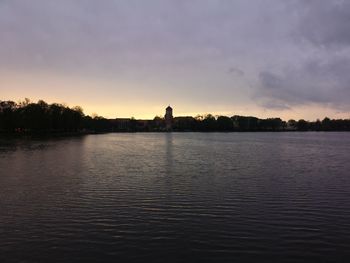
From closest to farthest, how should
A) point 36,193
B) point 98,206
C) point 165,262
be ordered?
point 165,262
point 98,206
point 36,193

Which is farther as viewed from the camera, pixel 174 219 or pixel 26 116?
pixel 26 116

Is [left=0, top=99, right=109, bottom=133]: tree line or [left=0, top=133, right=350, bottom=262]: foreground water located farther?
[left=0, top=99, right=109, bottom=133]: tree line

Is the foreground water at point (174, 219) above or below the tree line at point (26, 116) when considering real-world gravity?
below

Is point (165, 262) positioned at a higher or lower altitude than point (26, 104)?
lower

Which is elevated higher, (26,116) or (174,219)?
(26,116)

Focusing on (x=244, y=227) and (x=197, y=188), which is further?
(x=197, y=188)

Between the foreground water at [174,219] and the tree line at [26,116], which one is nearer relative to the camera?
the foreground water at [174,219]

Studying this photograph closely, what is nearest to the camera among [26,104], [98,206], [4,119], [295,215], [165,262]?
[165,262]

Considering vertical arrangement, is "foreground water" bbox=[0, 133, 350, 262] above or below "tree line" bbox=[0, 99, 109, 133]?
below

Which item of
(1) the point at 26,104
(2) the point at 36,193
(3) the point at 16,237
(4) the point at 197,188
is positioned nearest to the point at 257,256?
(3) the point at 16,237

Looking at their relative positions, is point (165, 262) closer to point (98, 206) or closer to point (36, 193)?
point (98, 206)

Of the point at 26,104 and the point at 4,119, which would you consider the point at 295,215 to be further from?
the point at 26,104

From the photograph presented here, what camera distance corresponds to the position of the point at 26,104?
178 metres

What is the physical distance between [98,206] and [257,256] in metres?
11.4
